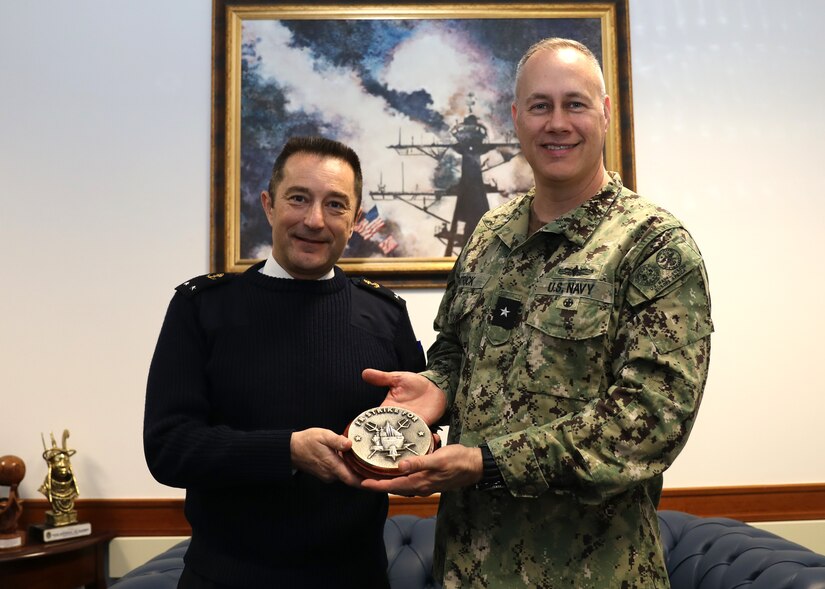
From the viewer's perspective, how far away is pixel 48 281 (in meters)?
2.78

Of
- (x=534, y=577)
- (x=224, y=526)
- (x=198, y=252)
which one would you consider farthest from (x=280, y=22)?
(x=534, y=577)

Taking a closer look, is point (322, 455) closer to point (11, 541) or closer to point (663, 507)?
point (11, 541)

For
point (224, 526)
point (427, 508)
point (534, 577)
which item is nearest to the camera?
point (534, 577)

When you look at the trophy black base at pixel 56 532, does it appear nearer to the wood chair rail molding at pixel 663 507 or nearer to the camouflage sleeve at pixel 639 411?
the wood chair rail molding at pixel 663 507

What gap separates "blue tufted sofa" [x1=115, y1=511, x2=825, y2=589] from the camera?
1888 millimetres

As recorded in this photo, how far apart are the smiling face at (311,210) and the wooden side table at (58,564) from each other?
61.6 inches

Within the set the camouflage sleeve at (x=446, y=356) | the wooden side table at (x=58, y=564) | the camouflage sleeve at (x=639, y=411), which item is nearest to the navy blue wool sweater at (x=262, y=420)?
the camouflage sleeve at (x=446, y=356)

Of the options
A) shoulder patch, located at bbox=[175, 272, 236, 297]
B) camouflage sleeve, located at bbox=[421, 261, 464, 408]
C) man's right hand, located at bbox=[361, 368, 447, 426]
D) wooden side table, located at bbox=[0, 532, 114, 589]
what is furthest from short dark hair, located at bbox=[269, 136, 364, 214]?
wooden side table, located at bbox=[0, 532, 114, 589]

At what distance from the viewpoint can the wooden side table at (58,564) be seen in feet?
7.75

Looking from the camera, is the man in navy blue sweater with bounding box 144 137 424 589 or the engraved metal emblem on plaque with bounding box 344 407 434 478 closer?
the engraved metal emblem on plaque with bounding box 344 407 434 478

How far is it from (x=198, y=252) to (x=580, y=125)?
1812 mm

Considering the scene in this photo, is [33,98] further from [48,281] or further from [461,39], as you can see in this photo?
[461,39]

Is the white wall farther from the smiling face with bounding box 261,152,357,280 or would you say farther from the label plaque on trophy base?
the smiling face with bounding box 261,152,357,280

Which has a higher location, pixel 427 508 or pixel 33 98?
pixel 33 98
